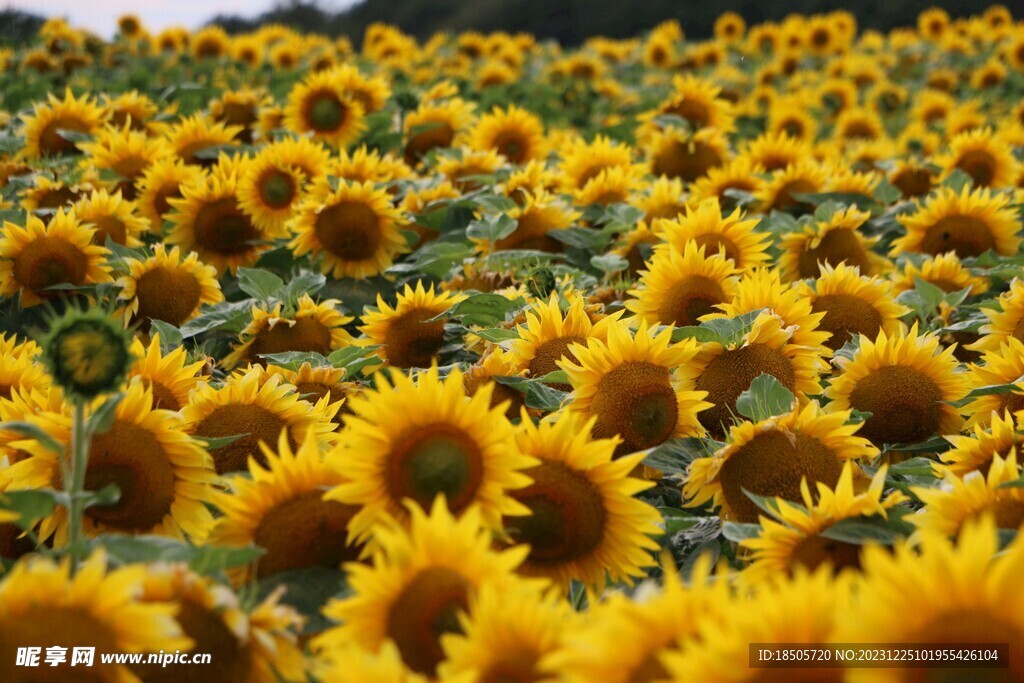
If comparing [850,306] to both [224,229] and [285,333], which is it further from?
[224,229]

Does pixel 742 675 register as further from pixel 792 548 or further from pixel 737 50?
pixel 737 50

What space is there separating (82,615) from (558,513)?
71cm

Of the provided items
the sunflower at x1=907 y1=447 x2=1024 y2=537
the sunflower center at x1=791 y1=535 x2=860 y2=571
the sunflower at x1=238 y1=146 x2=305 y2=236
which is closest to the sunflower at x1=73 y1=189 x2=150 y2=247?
the sunflower at x1=238 y1=146 x2=305 y2=236

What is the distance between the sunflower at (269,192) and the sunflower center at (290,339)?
798mm

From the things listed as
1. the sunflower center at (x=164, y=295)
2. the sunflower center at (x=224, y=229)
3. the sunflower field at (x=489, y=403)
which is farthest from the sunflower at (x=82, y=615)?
the sunflower center at (x=224, y=229)

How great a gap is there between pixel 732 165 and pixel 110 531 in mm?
3016

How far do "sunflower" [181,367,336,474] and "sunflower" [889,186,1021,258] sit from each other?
2272 millimetres

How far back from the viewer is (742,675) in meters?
0.95

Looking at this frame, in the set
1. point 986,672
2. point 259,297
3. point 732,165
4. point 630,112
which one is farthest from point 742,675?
point 630,112

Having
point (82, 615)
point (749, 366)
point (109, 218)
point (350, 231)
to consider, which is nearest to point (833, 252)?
point (749, 366)

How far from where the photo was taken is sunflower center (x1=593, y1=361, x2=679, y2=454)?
6.43 feet

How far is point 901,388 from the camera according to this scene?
88.9 inches

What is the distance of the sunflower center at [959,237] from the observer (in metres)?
3.37

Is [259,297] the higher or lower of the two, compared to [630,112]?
lower
